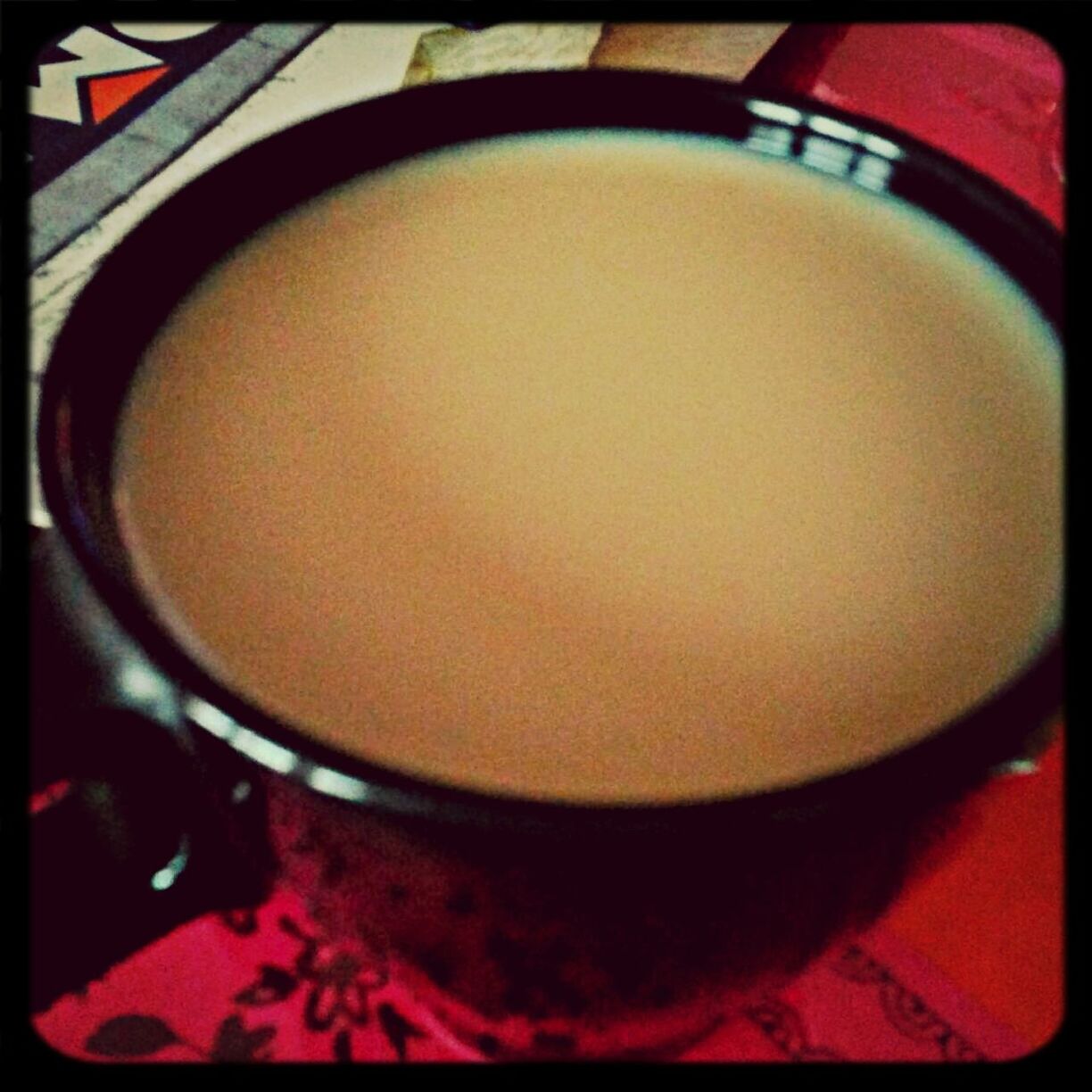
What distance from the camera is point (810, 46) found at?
680 millimetres

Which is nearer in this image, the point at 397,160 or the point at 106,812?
the point at 106,812

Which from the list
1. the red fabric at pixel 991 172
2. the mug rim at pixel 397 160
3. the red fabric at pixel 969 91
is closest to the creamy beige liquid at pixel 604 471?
the mug rim at pixel 397 160

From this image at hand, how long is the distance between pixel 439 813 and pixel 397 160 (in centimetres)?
28

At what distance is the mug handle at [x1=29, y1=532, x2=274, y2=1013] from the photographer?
275 mm

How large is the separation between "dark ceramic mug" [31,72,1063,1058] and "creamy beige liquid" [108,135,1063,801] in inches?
0.6

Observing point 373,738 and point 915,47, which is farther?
point 915,47

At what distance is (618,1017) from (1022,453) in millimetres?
200

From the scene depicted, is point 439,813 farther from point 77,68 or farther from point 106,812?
point 77,68

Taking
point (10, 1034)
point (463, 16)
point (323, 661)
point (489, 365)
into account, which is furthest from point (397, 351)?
point (463, 16)

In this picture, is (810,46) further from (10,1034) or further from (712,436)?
(10,1034)

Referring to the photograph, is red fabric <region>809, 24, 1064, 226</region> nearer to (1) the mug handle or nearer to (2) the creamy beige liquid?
(2) the creamy beige liquid

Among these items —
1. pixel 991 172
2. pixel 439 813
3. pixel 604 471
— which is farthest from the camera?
pixel 991 172

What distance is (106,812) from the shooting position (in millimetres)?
304

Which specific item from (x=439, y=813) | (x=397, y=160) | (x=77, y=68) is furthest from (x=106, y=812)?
(x=77, y=68)
